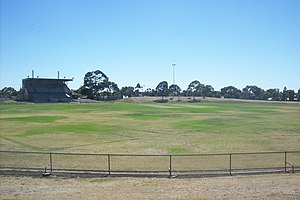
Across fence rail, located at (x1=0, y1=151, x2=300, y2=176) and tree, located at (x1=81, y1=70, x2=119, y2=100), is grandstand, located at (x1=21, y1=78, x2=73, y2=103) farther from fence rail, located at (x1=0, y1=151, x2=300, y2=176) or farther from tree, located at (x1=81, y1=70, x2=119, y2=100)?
fence rail, located at (x1=0, y1=151, x2=300, y2=176)

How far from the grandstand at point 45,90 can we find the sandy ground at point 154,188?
428 feet

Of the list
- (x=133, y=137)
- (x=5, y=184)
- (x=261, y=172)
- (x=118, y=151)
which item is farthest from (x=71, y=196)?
(x=133, y=137)

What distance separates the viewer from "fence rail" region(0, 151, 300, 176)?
766 inches

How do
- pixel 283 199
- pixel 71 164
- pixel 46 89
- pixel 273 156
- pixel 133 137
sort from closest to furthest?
1. pixel 283 199
2. pixel 71 164
3. pixel 273 156
4. pixel 133 137
5. pixel 46 89

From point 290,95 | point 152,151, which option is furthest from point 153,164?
point 290,95

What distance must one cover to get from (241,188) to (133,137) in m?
21.3

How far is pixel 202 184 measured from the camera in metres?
16.5

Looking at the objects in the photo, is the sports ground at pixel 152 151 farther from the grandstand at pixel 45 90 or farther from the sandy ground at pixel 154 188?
the grandstand at pixel 45 90

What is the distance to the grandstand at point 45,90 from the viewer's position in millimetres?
145625

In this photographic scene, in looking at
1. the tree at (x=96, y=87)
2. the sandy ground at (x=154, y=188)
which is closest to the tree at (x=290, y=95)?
the tree at (x=96, y=87)

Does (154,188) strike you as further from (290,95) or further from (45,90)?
(290,95)

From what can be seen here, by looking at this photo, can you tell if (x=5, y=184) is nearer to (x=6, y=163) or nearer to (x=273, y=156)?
(x=6, y=163)

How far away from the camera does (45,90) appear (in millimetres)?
154875

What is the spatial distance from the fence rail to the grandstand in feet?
407
